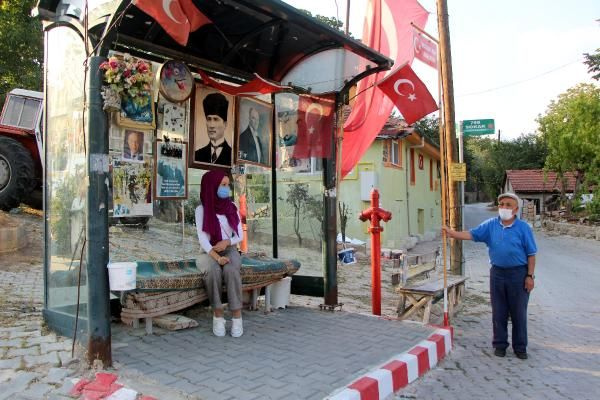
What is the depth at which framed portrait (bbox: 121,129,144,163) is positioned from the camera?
5.27m

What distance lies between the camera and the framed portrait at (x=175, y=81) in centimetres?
568

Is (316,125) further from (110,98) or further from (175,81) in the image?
(110,98)

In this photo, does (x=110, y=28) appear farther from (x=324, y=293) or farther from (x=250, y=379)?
(x=324, y=293)

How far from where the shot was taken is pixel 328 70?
684 cm

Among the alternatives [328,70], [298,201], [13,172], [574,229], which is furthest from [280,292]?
[574,229]

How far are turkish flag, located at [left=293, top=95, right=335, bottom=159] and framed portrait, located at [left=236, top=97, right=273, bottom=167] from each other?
22.1 inches

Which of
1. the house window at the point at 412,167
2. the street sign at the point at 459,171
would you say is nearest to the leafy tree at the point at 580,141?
the house window at the point at 412,167

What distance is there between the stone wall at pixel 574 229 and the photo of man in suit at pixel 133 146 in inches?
889

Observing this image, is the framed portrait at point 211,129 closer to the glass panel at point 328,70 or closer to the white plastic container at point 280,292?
the glass panel at point 328,70

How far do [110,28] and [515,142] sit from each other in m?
60.0

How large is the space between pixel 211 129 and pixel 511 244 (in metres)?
4.00

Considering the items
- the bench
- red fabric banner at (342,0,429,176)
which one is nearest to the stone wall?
red fabric banner at (342,0,429,176)

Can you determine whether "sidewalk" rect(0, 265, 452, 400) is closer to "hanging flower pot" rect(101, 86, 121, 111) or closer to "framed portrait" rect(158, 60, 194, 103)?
"hanging flower pot" rect(101, 86, 121, 111)

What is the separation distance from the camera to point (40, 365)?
408cm
